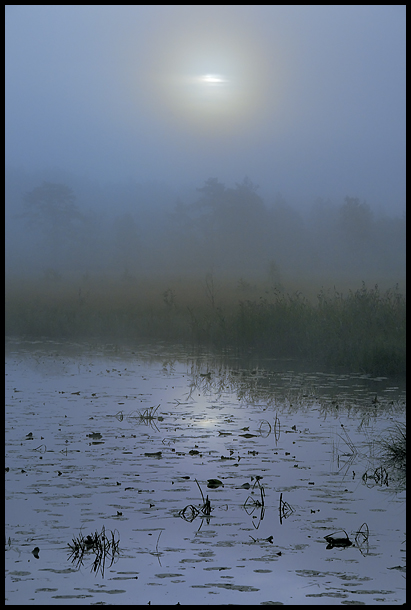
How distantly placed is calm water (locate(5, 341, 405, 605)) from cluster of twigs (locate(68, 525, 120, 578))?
0.18ft

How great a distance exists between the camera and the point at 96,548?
5234 millimetres

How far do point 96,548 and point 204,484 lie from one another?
1.75 metres

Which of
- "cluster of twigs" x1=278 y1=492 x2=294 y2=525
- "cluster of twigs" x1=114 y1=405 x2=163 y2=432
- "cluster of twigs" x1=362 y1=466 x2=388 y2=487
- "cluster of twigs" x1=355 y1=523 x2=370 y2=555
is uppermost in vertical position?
"cluster of twigs" x1=114 y1=405 x2=163 y2=432

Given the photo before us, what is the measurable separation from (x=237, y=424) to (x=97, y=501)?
3455 millimetres

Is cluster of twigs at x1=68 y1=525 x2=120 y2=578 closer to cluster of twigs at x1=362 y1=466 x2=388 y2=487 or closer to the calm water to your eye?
the calm water

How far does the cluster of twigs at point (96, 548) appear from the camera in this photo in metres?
5.04

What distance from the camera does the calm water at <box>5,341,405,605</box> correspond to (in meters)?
4.84

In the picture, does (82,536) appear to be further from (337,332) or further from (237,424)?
(337,332)

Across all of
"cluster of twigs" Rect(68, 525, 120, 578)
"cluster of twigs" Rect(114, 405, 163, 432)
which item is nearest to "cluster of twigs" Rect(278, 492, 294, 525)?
"cluster of twigs" Rect(68, 525, 120, 578)

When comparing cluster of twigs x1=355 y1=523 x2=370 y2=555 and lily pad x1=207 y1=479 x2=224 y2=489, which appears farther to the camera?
lily pad x1=207 y1=479 x2=224 y2=489

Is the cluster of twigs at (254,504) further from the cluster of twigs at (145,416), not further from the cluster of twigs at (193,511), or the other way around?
the cluster of twigs at (145,416)

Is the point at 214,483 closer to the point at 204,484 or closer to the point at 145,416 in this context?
the point at 204,484

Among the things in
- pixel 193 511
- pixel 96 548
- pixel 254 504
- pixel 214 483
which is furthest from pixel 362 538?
pixel 96 548

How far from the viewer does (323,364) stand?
14977 mm
